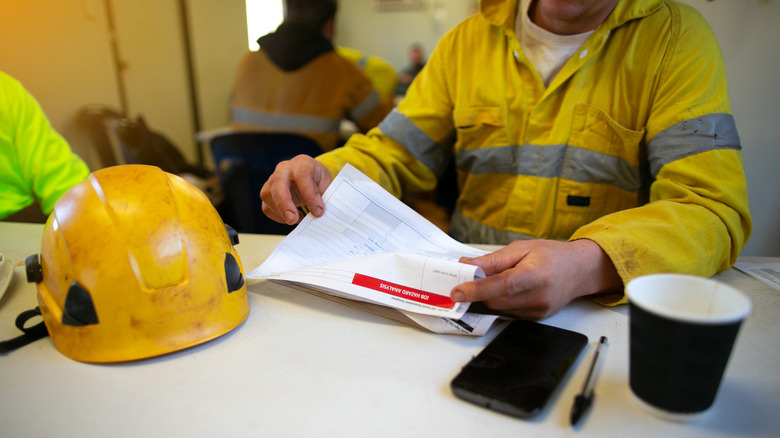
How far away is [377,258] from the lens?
0.71m

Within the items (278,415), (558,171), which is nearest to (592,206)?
(558,171)

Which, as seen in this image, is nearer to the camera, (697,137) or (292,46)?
(697,137)

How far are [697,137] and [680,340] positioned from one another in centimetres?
55

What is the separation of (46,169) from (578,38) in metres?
1.27

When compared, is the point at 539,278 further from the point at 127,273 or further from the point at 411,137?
the point at 411,137

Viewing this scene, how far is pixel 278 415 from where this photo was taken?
47 cm

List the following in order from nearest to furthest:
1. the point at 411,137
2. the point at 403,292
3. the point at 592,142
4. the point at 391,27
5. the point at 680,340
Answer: the point at 680,340 < the point at 403,292 < the point at 592,142 < the point at 411,137 < the point at 391,27

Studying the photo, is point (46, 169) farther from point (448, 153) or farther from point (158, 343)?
point (448, 153)

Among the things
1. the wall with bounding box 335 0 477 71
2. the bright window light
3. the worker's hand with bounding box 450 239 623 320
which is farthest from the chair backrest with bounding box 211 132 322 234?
the wall with bounding box 335 0 477 71

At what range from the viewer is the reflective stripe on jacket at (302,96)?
2.02 metres

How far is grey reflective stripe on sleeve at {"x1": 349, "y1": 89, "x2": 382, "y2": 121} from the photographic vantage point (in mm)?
2170

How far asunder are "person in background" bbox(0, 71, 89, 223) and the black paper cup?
4.04 ft

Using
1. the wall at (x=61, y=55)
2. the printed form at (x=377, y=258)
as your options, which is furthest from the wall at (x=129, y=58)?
the printed form at (x=377, y=258)

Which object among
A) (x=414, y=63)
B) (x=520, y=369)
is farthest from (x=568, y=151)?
(x=414, y=63)
